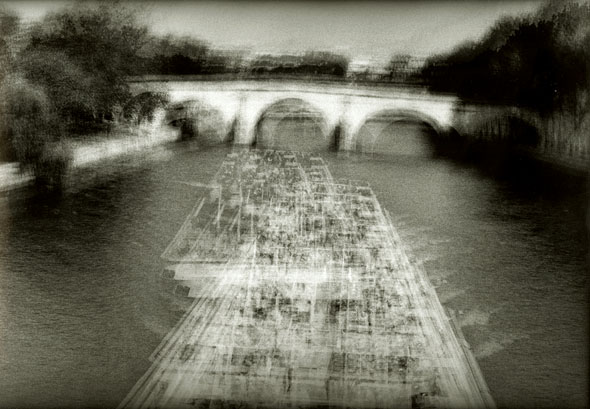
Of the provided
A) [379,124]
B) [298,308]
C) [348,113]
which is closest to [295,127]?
[348,113]

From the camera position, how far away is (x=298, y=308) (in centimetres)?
267

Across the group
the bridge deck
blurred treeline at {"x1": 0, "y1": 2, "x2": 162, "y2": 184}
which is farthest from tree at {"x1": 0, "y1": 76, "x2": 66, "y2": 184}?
the bridge deck

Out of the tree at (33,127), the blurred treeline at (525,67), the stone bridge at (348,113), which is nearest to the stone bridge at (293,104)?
the stone bridge at (348,113)

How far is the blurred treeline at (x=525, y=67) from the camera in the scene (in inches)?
107

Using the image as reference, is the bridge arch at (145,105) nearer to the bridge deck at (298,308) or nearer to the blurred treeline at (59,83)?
the blurred treeline at (59,83)

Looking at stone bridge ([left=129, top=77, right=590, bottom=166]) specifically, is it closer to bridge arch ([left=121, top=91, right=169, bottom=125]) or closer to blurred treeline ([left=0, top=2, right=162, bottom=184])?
bridge arch ([left=121, top=91, right=169, bottom=125])

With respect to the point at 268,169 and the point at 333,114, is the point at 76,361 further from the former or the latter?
the point at 333,114

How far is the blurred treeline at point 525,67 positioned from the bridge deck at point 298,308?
643 mm

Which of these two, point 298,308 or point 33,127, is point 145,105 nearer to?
point 33,127

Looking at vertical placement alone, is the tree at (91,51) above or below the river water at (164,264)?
above

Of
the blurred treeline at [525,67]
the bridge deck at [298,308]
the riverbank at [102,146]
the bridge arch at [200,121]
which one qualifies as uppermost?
the blurred treeline at [525,67]

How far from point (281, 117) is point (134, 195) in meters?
0.74

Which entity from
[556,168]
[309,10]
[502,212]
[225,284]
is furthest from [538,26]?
[225,284]

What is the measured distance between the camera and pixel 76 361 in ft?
8.73
